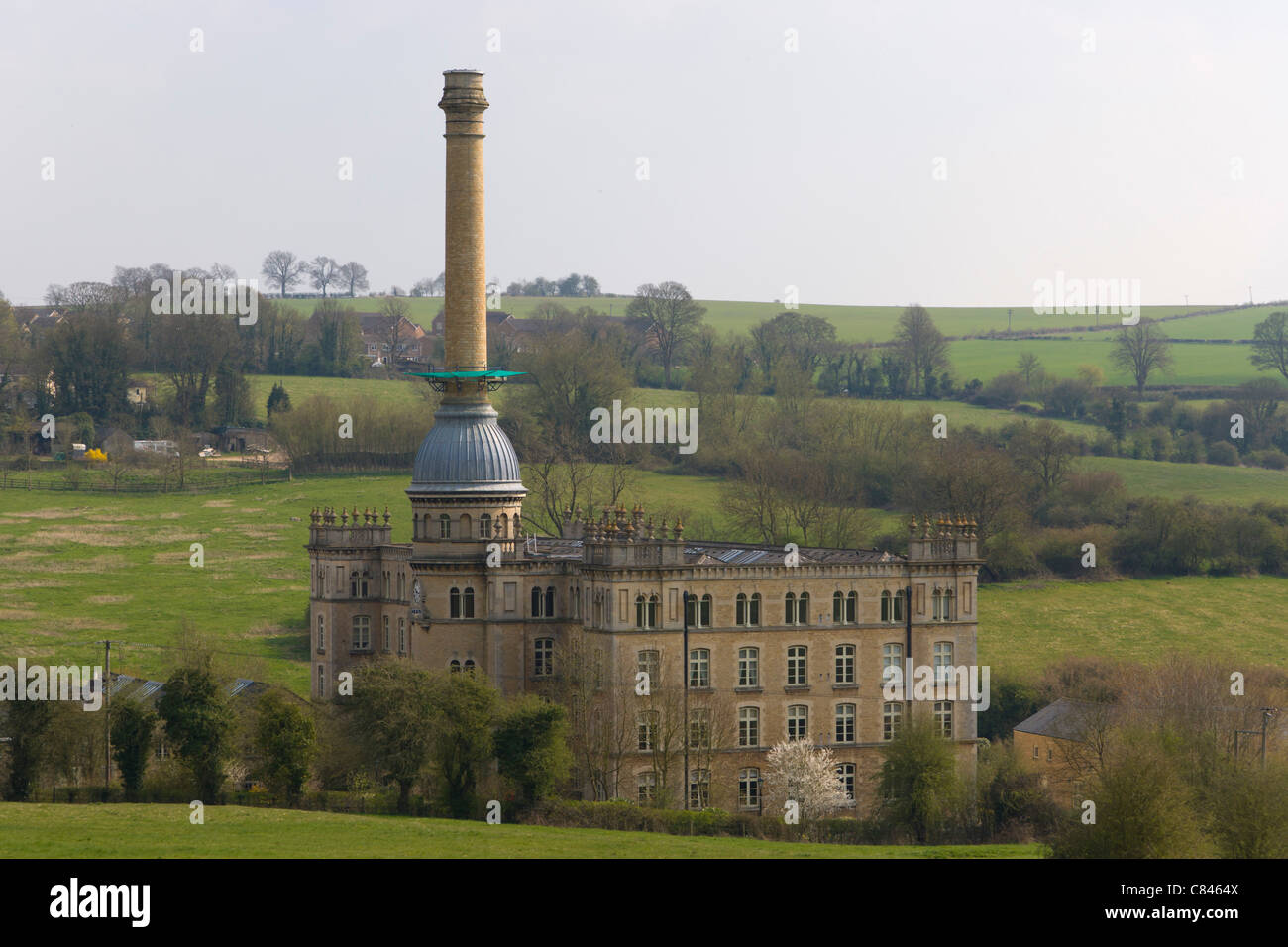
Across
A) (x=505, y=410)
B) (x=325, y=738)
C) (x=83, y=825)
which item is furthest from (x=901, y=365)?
(x=83, y=825)

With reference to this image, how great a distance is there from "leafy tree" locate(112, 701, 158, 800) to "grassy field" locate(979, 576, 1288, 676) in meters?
45.0

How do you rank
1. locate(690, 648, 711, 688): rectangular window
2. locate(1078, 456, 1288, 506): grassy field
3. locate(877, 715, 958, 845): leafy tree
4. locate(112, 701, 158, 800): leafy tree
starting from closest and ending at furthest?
locate(112, 701, 158, 800): leafy tree, locate(877, 715, 958, 845): leafy tree, locate(690, 648, 711, 688): rectangular window, locate(1078, 456, 1288, 506): grassy field

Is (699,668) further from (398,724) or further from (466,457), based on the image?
(398,724)

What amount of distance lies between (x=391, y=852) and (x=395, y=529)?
67495mm

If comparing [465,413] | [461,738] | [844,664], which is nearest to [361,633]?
[465,413]

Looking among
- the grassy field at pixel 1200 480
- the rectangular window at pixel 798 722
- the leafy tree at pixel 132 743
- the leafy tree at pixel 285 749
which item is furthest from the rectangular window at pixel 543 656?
the grassy field at pixel 1200 480

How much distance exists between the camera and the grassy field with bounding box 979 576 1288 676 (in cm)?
11788

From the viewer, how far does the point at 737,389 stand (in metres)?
179

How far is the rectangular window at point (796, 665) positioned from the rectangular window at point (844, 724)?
6.72 ft

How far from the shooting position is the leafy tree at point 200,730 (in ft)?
271

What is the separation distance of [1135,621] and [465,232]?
169 feet

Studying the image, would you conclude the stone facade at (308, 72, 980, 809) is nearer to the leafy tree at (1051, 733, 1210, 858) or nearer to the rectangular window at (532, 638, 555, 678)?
the rectangular window at (532, 638, 555, 678)

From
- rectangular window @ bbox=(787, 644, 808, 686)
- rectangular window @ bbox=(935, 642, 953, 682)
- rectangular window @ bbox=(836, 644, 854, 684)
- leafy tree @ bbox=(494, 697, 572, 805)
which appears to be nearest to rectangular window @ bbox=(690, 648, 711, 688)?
rectangular window @ bbox=(787, 644, 808, 686)
